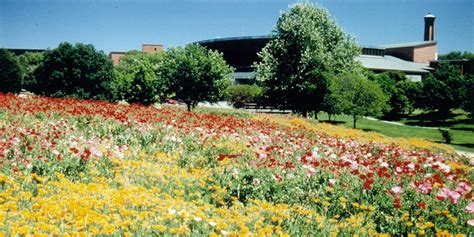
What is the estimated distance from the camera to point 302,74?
115ft

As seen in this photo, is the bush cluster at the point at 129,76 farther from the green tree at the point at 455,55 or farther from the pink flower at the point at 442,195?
the green tree at the point at 455,55

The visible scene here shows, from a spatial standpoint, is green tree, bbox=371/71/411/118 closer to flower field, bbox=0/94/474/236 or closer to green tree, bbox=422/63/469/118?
green tree, bbox=422/63/469/118

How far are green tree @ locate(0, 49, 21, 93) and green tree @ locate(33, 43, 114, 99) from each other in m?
16.7

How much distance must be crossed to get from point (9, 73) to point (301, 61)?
44.7m

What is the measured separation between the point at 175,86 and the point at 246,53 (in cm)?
5204

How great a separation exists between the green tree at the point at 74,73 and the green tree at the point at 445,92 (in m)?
35.6

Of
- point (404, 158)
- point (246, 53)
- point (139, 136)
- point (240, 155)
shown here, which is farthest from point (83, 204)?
point (246, 53)

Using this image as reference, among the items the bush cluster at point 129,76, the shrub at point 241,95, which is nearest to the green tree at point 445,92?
the shrub at point 241,95

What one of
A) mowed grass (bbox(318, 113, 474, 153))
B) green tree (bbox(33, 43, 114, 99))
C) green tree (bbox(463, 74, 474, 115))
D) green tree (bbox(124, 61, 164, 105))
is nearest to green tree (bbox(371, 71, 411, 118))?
mowed grass (bbox(318, 113, 474, 153))

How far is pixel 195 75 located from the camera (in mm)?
31656

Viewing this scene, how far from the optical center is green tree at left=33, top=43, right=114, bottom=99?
43.9m

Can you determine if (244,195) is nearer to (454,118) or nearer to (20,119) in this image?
(20,119)

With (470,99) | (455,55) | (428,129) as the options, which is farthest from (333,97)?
(455,55)

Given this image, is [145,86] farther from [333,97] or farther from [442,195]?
[442,195]
